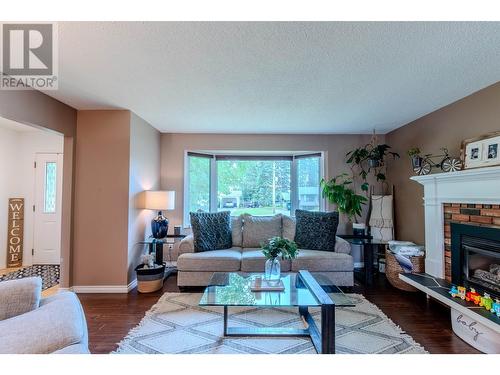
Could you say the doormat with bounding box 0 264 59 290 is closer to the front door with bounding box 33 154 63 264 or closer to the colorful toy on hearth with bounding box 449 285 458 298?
the front door with bounding box 33 154 63 264

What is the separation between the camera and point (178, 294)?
3107 millimetres

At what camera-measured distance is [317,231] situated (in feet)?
11.8

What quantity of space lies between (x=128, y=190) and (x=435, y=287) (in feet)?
12.0

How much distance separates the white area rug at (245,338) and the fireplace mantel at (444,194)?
3.05 ft

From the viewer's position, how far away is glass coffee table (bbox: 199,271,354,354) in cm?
174

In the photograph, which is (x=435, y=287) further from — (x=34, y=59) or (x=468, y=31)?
(x=34, y=59)

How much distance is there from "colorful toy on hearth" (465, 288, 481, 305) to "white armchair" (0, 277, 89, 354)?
2851 mm

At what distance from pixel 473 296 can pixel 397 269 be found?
118 centimetres

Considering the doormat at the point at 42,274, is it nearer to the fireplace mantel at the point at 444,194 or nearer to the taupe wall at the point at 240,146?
the taupe wall at the point at 240,146

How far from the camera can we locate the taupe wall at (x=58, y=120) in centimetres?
235

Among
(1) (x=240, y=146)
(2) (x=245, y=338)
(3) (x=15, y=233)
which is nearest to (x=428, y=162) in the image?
(1) (x=240, y=146)

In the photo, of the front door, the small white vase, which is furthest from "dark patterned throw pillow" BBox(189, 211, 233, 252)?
the front door

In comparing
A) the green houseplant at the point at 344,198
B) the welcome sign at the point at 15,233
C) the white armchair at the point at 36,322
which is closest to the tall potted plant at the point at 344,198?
the green houseplant at the point at 344,198
